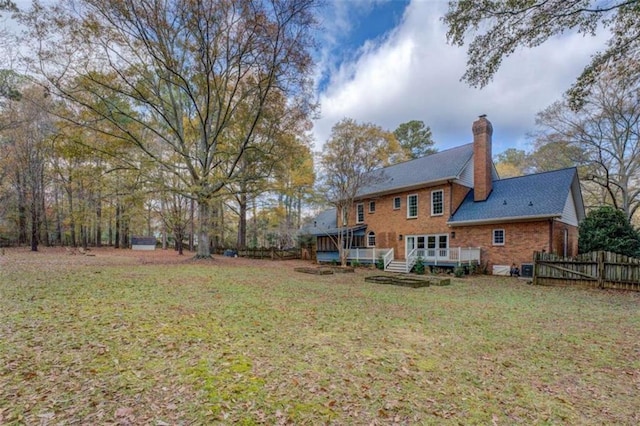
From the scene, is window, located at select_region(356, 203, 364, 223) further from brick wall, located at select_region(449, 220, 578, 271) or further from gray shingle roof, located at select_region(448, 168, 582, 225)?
brick wall, located at select_region(449, 220, 578, 271)

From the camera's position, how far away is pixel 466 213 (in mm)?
18188

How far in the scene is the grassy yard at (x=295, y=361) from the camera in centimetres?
305

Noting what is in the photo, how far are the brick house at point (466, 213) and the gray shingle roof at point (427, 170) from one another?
0.07 meters

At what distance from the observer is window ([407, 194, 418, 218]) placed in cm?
2062

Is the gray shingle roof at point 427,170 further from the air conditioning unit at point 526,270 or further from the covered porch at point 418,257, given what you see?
the air conditioning unit at point 526,270

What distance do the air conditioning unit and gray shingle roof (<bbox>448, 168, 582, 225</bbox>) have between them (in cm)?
249

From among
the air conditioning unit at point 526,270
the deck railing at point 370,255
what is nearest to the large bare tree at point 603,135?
the air conditioning unit at point 526,270

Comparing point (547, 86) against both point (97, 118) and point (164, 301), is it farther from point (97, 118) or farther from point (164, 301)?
point (97, 118)

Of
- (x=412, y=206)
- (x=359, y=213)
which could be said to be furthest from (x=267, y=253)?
(x=412, y=206)

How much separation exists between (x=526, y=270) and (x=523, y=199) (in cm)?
407

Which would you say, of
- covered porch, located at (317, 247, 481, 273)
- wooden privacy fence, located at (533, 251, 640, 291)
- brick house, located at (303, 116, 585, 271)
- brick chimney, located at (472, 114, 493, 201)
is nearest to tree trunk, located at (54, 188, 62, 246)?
brick house, located at (303, 116, 585, 271)

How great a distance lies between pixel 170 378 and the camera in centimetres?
348

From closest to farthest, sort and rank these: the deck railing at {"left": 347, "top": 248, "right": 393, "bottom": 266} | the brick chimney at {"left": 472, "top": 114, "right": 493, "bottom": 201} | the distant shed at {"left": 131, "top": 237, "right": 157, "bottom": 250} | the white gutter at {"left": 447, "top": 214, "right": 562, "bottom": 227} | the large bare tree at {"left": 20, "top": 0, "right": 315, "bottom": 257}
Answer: the large bare tree at {"left": 20, "top": 0, "right": 315, "bottom": 257} < the white gutter at {"left": 447, "top": 214, "right": 562, "bottom": 227} < the brick chimney at {"left": 472, "top": 114, "right": 493, "bottom": 201} < the deck railing at {"left": 347, "top": 248, "right": 393, "bottom": 266} < the distant shed at {"left": 131, "top": 237, "right": 157, "bottom": 250}

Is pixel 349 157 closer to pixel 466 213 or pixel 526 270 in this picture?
pixel 466 213
